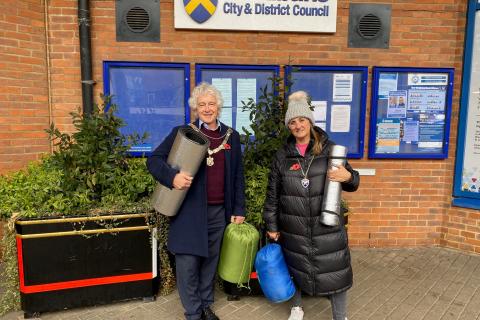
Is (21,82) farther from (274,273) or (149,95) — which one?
(274,273)

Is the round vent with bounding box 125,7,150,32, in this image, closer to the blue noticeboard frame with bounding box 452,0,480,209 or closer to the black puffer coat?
the black puffer coat

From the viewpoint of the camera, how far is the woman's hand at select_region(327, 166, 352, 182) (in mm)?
2531

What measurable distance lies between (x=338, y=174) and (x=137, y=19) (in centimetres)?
303

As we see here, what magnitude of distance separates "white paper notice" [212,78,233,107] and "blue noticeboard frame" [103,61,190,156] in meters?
0.34

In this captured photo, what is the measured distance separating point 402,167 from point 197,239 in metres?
3.09

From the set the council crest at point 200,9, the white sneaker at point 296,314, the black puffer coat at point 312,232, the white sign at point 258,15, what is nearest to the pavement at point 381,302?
the white sneaker at point 296,314

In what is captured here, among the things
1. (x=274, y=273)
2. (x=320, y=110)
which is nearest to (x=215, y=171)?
(x=274, y=273)

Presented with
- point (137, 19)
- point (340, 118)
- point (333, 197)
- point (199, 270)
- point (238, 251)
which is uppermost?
point (137, 19)

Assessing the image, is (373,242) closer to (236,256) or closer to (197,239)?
(236,256)

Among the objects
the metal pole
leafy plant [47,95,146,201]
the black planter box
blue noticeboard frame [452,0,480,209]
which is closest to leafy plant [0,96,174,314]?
leafy plant [47,95,146,201]

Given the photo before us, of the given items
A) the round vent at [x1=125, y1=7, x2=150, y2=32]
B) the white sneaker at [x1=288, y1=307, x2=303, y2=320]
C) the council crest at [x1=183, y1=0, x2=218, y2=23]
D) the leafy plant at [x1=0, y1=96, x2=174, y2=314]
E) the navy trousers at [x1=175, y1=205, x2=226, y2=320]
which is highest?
the council crest at [x1=183, y1=0, x2=218, y2=23]

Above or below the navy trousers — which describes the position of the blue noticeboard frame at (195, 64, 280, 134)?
above

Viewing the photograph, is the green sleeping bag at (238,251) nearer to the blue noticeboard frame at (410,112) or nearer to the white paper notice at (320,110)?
the white paper notice at (320,110)

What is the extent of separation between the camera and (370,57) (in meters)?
4.54
